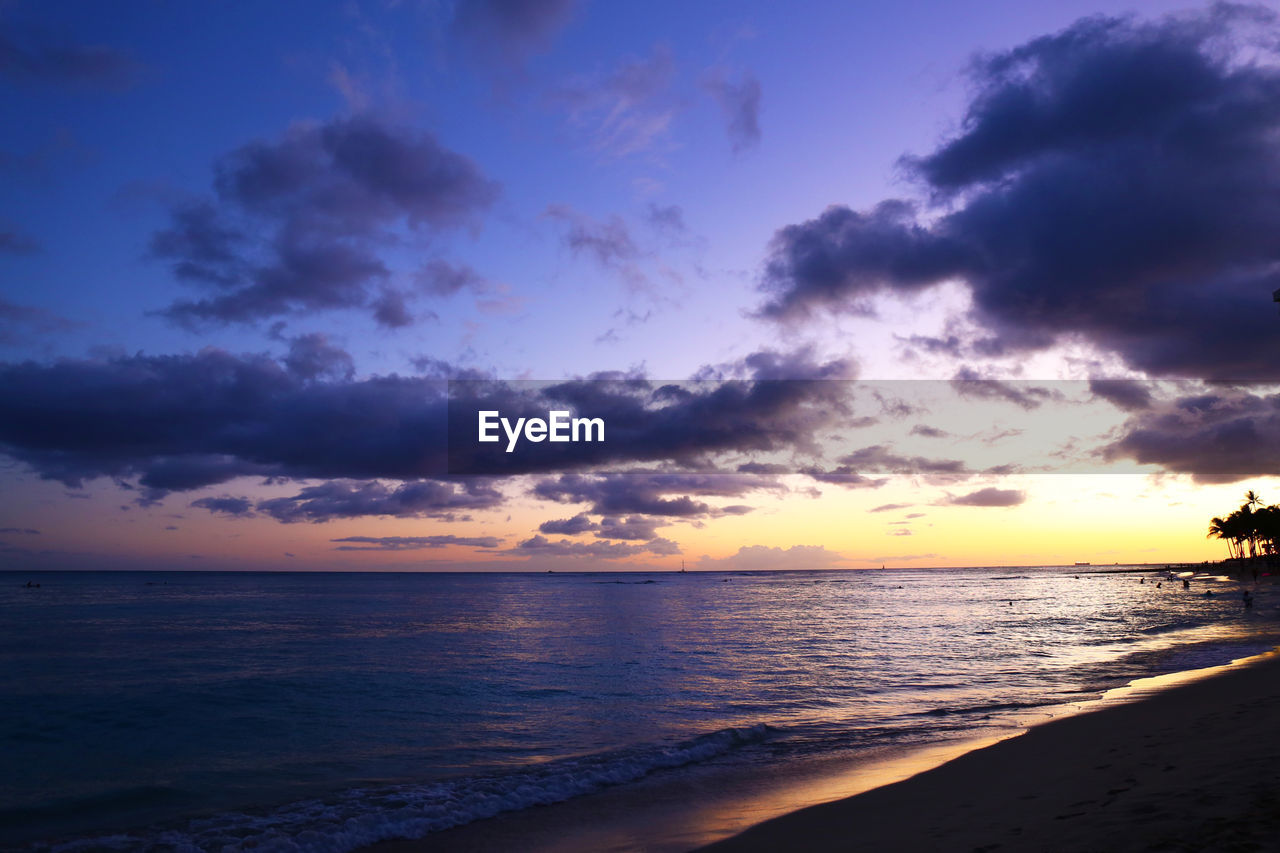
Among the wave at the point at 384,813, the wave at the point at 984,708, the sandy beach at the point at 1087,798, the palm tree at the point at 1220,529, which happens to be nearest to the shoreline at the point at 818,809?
the sandy beach at the point at 1087,798

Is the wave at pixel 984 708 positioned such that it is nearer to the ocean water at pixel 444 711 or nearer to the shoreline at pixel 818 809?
the ocean water at pixel 444 711

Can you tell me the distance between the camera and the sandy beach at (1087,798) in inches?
309

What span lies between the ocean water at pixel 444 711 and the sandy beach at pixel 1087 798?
151 inches

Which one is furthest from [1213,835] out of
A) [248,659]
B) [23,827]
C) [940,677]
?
[248,659]

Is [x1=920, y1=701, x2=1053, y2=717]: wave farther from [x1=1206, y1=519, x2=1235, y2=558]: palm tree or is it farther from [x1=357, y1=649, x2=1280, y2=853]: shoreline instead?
[x1=1206, y1=519, x2=1235, y2=558]: palm tree

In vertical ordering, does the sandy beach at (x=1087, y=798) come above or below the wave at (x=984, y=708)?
above

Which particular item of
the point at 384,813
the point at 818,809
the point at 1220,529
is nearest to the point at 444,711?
the point at 384,813

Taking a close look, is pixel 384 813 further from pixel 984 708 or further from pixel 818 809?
pixel 984 708

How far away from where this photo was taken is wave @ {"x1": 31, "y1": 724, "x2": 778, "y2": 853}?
39.3ft

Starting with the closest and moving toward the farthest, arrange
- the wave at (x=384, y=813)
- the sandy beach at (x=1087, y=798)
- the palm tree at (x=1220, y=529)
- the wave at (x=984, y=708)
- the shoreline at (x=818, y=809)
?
the sandy beach at (x=1087, y=798), the shoreline at (x=818, y=809), the wave at (x=384, y=813), the wave at (x=984, y=708), the palm tree at (x=1220, y=529)

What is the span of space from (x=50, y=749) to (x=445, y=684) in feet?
42.1

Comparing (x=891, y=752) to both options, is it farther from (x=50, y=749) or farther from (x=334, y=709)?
(x=50, y=749)

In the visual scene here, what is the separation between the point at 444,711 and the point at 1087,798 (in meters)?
19.4

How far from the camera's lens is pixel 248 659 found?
36.1m
